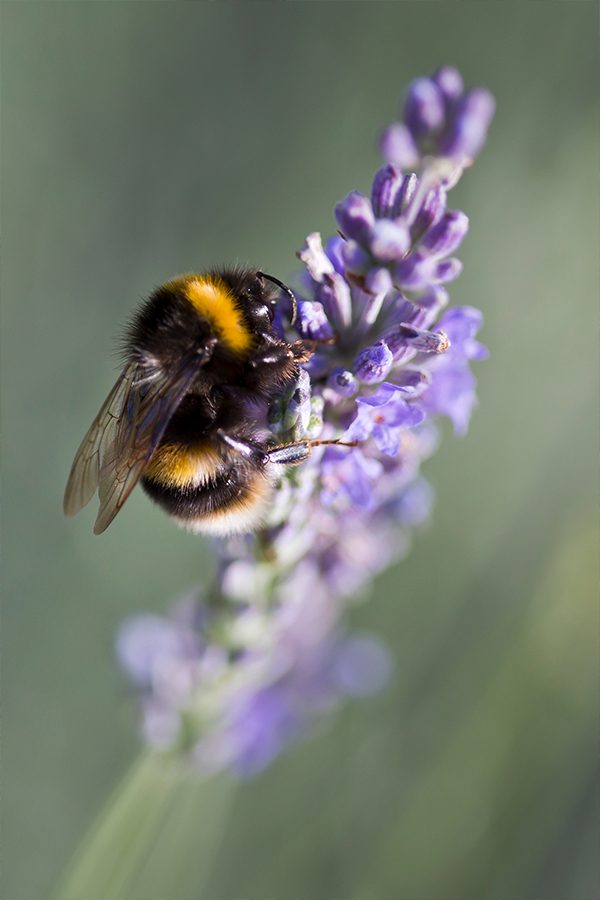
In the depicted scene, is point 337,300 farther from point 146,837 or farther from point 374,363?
point 146,837

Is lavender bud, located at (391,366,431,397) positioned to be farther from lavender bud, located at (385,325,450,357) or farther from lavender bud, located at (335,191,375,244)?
lavender bud, located at (335,191,375,244)

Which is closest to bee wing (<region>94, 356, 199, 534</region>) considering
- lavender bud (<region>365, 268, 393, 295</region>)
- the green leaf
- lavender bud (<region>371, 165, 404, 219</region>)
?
lavender bud (<region>365, 268, 393, 295</region>)

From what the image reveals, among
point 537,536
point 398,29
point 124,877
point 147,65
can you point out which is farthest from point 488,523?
point 147,65

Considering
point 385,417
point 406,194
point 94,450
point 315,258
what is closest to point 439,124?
point 406,194

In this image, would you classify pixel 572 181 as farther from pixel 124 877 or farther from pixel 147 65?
pixel 124 877

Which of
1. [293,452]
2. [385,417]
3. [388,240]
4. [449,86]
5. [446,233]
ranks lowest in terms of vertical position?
[293,452]

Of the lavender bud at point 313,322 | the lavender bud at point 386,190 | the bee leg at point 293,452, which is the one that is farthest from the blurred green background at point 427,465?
the lavender bud at point 386,190
